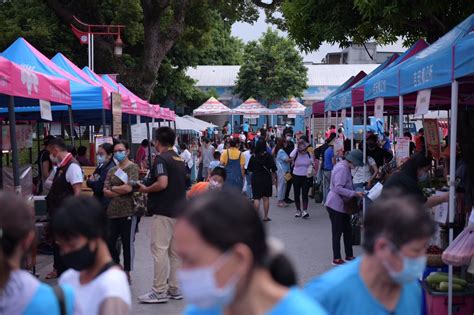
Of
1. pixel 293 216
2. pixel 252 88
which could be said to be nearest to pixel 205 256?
pixel 293 216

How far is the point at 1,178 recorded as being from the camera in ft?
35.8

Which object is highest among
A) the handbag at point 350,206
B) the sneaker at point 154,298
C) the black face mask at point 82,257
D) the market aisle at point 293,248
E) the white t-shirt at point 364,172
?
the black face mask at point 82,257

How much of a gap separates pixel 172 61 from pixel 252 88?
1517cm

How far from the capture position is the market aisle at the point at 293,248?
8.59 meters

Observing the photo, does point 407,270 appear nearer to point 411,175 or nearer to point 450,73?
point 450,73

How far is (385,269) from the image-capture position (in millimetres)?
2900

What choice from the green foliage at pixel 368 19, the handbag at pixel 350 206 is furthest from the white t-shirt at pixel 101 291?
the green foliage at pixel 368 19

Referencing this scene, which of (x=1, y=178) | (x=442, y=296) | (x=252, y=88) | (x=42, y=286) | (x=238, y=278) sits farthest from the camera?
(x=252, y=88)

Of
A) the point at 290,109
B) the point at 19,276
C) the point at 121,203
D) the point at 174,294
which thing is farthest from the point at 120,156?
the point at 290,109

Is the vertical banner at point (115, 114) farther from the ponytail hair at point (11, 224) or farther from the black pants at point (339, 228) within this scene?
the ponytail hair at point (11, 224)

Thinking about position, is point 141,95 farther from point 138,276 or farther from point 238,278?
point 238,278

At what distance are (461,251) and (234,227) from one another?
5.07m

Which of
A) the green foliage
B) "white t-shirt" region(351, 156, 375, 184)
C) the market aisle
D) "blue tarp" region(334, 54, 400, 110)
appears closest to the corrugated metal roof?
the market aisle

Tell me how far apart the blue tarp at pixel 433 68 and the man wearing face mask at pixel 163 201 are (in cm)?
277
